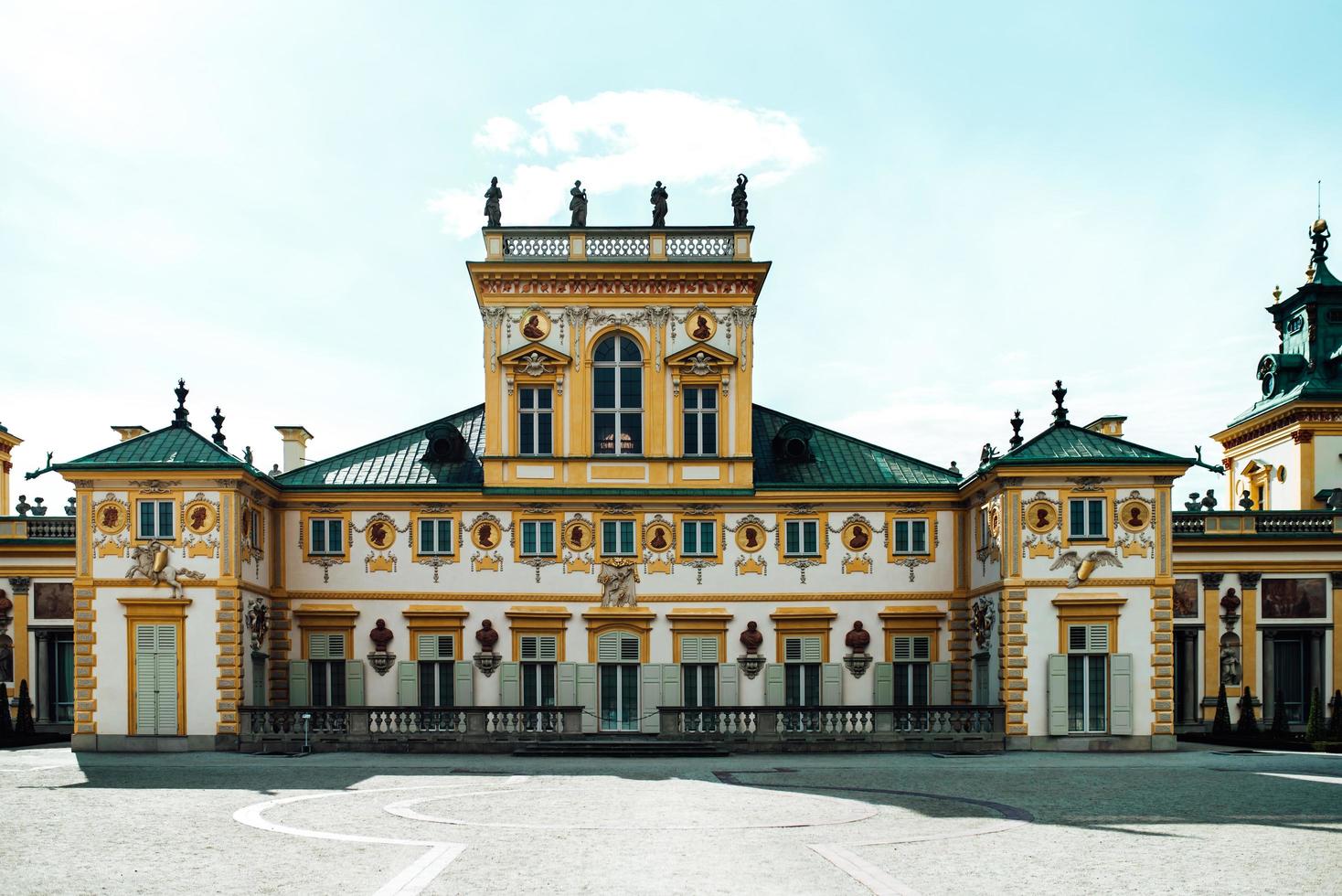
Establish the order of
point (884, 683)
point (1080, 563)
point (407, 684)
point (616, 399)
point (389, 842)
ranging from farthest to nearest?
point (616, 399), point (884, 683), point (407, 684), point (1080, 563), point (389, 842)

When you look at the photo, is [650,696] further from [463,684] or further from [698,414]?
[698,414]

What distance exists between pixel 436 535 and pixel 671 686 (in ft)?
27.5

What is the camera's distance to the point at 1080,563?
1411 inches

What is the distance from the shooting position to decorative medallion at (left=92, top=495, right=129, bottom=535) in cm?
3562

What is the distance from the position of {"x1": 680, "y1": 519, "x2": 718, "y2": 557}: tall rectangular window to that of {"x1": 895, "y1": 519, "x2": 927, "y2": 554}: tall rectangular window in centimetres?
560

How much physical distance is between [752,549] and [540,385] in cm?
815

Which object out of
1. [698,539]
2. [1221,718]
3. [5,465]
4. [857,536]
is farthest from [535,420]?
[5,465]

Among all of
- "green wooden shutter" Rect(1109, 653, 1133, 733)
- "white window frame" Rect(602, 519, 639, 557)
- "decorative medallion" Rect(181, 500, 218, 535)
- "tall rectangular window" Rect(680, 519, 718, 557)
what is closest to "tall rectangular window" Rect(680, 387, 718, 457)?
"tall rectangular window" Rect(680, 519, 718, 557)

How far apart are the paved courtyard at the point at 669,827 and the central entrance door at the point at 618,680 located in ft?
24.5

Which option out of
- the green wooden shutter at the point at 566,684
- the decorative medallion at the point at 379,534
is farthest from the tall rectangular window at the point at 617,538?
the decorative medallion at the point at 379,534

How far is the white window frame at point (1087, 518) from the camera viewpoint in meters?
35.9

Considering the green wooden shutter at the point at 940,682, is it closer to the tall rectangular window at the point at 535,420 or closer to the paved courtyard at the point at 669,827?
the paved courtyard at the point at 669,827

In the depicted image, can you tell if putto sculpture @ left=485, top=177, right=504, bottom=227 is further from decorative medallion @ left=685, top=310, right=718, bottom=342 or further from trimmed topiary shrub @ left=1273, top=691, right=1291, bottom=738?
trimmed topiary shrub @ left=1273, top=691, right=1291, bottom=738

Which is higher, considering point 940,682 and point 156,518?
point 156,518
